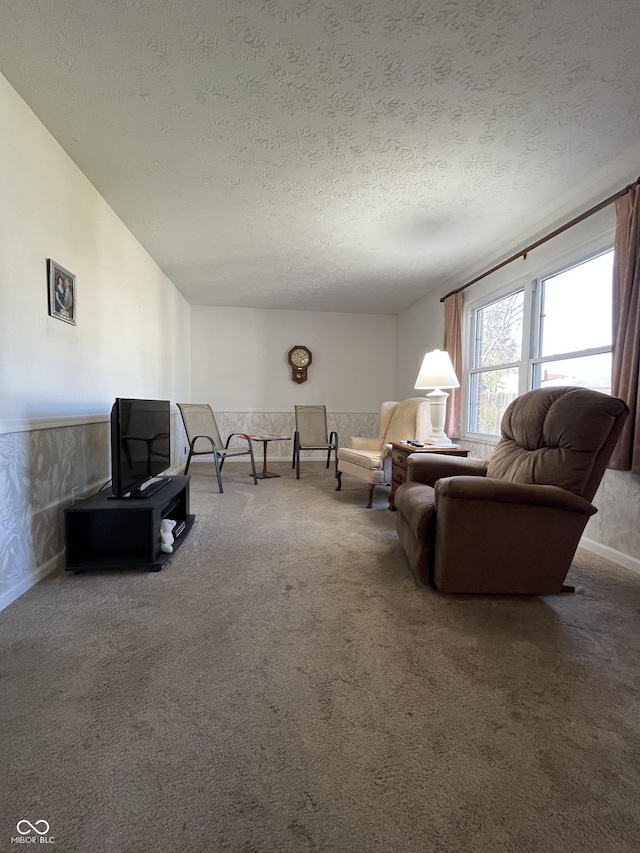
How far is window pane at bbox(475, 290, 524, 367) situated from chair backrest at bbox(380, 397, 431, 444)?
2.43 ft

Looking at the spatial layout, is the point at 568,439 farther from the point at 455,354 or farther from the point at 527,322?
the point at 455,354

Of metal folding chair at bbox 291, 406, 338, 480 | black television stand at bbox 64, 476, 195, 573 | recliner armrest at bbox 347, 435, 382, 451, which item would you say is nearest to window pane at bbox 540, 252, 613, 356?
recliner armrest at bbox 347, 435, 382, 451

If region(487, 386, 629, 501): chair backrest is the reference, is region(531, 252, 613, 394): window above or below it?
above

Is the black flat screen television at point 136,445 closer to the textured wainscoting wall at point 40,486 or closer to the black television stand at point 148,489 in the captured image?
the black television stand at point 148,489

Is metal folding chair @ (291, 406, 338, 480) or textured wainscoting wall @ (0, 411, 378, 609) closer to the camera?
textured wainscoting wall @ (0, 411, 378, 609)

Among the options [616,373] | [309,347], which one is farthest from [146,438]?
[309,347]

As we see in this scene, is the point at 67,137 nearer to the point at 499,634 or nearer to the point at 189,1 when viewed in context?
the point at 189,1

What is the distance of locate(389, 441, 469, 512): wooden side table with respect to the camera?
2.85 metres

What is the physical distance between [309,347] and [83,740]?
527 cm

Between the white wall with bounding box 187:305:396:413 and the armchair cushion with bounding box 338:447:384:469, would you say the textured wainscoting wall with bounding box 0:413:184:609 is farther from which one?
the white wall with bounding box 187:305:396:413

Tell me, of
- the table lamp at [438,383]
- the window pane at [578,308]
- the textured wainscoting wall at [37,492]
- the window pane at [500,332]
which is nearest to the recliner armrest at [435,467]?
the table lamp at [438,383]

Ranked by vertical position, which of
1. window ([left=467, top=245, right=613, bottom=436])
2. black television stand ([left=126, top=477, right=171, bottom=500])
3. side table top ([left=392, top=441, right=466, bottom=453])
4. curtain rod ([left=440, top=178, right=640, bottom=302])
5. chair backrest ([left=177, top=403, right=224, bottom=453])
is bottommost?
black television stand ([left=126, top=477, right=171, bottom=500])

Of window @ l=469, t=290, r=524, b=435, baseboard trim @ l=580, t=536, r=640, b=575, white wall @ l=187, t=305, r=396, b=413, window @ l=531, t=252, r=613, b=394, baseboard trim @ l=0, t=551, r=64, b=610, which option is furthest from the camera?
white wall @ l=187, t=305, r=396, b=413

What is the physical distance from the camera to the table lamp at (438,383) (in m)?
3.17
